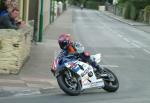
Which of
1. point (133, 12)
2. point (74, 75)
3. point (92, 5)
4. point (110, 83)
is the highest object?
point (74, 75)

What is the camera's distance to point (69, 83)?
1195cm

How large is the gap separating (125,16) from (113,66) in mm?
55379

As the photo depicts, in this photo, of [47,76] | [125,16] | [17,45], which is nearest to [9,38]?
[17,45]

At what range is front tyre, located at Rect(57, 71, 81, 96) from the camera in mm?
11859

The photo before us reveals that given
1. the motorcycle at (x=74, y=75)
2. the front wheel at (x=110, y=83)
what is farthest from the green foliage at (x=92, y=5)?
the motorcycle at (x=74, y=75)

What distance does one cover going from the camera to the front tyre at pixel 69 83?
11.9 meters

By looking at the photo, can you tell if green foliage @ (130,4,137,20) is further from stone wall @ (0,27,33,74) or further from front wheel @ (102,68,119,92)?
front wheel @ (102,68,119,92)

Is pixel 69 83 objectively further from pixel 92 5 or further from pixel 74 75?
pixel 92 5

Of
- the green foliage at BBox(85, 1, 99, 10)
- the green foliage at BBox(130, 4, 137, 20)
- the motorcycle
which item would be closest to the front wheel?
the motorcycle

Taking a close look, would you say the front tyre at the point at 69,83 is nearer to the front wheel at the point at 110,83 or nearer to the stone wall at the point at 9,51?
the front wheel at the point at 110,83

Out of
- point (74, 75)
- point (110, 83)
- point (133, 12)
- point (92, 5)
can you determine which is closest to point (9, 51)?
point (74, 75)

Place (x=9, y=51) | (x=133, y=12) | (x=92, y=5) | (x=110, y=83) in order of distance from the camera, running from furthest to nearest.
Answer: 1. (x=92, y=5)
2. (x=133, y=12)
3. (x=9, y=51)
4. (x=110, y=83)

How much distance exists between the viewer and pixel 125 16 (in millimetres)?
72938

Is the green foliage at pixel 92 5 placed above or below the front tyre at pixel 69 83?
below
